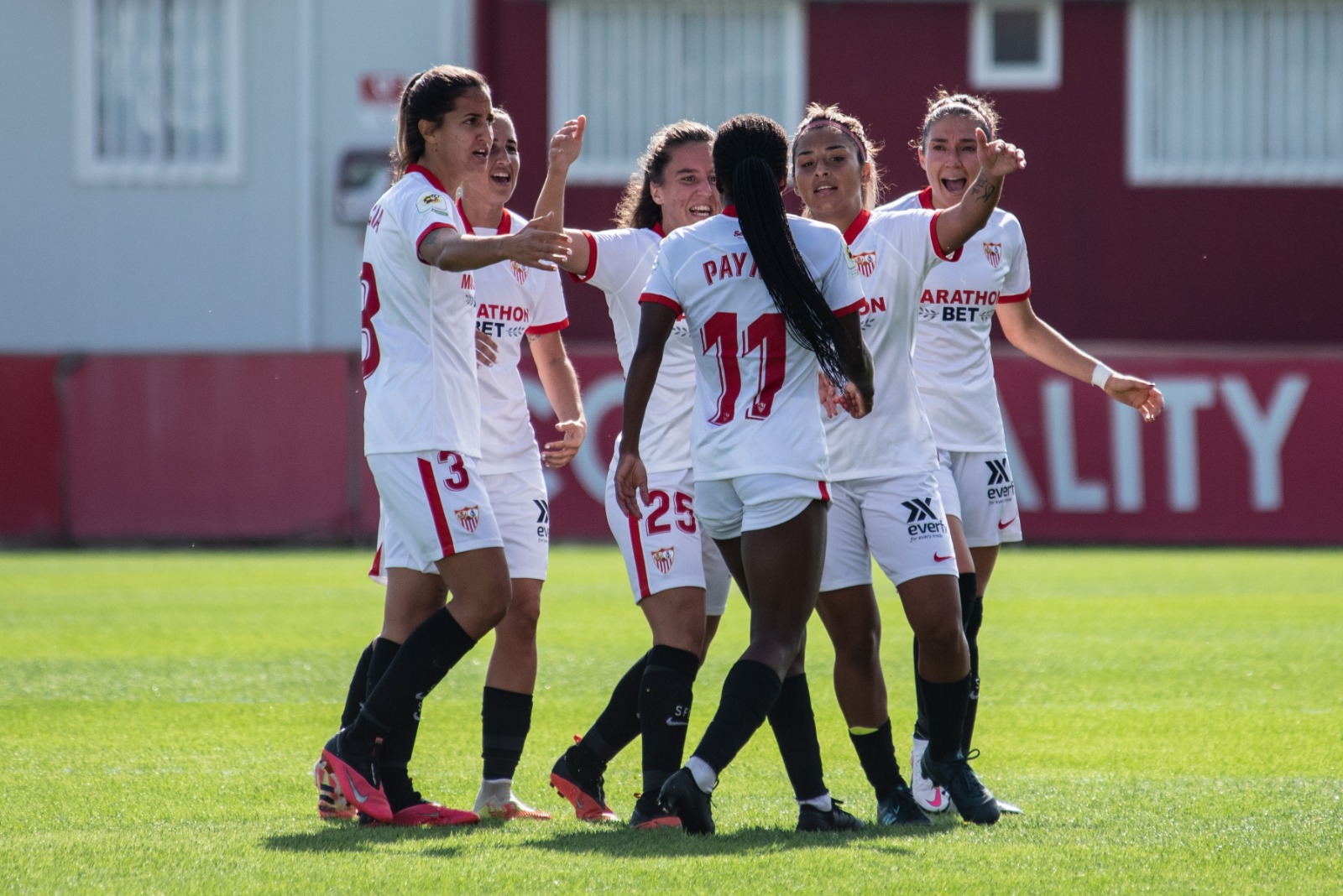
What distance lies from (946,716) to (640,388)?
142 centimetres

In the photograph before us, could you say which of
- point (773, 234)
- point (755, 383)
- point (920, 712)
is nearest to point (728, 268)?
point (773, 234)

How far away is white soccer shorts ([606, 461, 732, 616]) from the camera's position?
5148 mm

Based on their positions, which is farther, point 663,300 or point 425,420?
point 425,420

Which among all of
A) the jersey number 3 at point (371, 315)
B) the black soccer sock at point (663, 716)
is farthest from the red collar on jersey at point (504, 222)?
the black soccer sock at point (663, 716)

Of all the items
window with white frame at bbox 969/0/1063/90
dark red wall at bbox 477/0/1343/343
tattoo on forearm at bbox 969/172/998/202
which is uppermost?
window with white frame at bbox 969/0/1063/90

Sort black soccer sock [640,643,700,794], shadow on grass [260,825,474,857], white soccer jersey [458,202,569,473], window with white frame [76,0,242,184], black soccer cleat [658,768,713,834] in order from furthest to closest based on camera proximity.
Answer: window with white frame [76,0,242,184]
white soccer jersey [458,202,569,473]
black soccer sock [640,643,700,794]
shadow on grass [260,825,474,857]
black soccer cleat [658,768,713,834]

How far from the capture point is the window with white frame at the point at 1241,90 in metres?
20.7

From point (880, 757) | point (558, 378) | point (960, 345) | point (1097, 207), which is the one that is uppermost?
point (1097, 207)

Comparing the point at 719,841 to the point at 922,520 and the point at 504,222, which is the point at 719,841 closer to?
the point at 922,520

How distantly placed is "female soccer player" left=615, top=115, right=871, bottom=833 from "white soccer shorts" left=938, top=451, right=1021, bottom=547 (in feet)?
3.78

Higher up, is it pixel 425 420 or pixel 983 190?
pixel 983 190

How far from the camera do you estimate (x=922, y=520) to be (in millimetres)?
5016

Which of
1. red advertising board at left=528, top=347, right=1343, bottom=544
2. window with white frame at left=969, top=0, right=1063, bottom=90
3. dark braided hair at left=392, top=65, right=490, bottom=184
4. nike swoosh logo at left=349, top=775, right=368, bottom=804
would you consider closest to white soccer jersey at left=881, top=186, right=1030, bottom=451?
dark braided hair at left=392, top=65, right=490, bottom=184

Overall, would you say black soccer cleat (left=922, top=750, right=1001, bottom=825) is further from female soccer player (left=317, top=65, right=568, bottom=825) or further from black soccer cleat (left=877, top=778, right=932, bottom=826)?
female soccer player (left=317, top=65, right=568, bottom=825)
